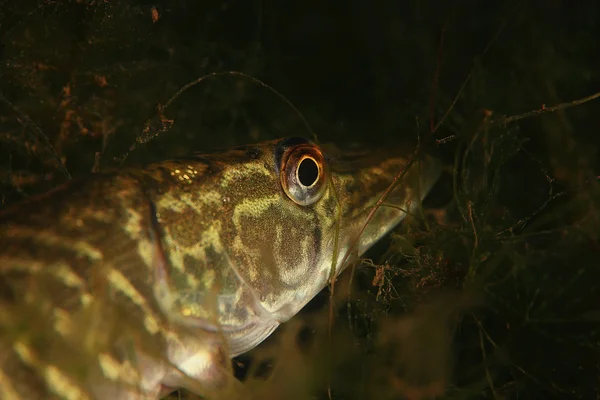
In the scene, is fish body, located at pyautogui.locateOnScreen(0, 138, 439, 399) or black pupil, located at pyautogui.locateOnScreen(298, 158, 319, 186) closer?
fish body, located at pyautogui.locateOnScreen(0, 138, 439, 399)

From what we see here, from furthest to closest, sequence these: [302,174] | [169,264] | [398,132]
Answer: [398,132], [302,174], [169,264]

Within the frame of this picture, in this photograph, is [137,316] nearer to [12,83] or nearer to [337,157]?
[337,157]


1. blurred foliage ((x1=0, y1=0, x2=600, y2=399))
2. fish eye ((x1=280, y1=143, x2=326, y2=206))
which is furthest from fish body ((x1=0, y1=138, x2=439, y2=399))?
blurred foliage ((x1=0, y1=0, x2=600, y2=399))

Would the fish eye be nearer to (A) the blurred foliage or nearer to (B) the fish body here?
(B) the fish body

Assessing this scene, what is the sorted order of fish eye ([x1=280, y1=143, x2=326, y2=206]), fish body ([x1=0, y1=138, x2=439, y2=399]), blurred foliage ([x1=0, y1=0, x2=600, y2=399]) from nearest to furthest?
fish body ([x1=0, y1=138, x2=439, y2=399]) → fish eye ([x1=280, y1=143, x2=326, y2=206]) → blurred foliage ([x1=0, y1=0, x2=600, y2=399])

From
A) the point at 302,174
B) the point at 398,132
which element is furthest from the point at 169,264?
the point at 398,132

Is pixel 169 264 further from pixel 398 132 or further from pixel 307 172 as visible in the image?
pixel 398 132

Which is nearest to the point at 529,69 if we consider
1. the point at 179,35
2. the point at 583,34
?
the point at 583,34

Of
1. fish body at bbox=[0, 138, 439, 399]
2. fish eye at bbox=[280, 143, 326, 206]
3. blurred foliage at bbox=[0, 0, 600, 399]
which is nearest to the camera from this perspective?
fish body at bbox=[0, 138, 439, 399]
